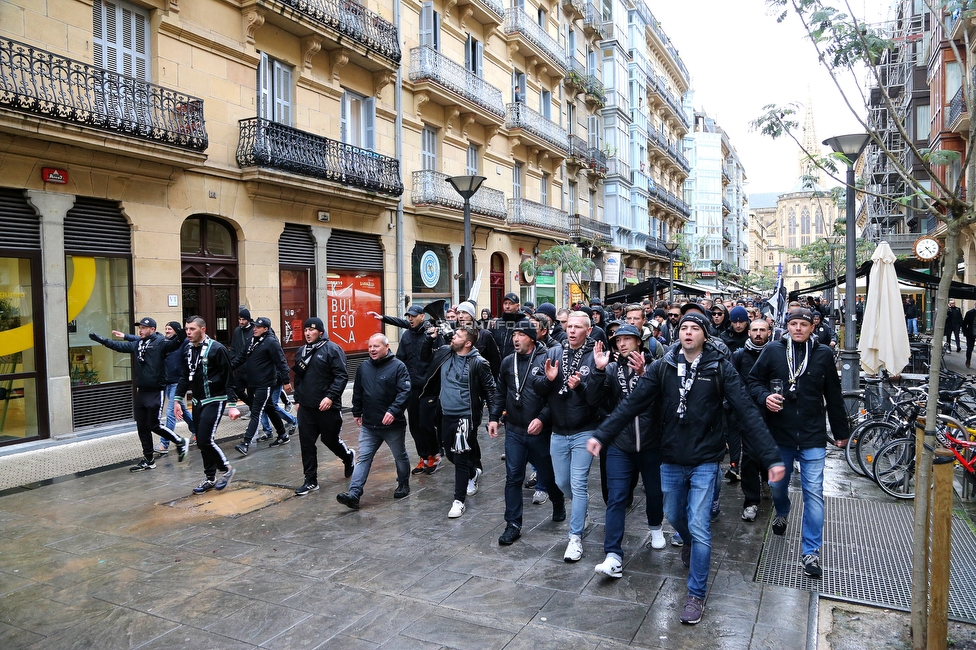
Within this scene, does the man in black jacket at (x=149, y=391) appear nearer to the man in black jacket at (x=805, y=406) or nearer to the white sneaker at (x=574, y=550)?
the white sneaker at (x=574, y=550)

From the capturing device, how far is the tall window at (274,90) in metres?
15.0

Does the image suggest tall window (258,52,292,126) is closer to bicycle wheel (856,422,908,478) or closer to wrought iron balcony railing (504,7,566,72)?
wrought iron balcony railing (504,7,566,72)

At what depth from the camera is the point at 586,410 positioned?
5.43 meters

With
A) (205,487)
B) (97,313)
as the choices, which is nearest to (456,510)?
(205,487)

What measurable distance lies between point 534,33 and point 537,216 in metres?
7.20

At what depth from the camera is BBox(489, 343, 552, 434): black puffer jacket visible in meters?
5.75

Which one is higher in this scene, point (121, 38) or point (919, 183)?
point (121, 38)

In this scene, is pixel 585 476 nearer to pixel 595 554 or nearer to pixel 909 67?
pixel 595 554

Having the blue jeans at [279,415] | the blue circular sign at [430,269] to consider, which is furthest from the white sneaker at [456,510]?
the blue circular sign at [430,269]

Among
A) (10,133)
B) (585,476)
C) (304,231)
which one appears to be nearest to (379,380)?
(585,476)

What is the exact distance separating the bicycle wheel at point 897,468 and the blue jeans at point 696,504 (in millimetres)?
3306

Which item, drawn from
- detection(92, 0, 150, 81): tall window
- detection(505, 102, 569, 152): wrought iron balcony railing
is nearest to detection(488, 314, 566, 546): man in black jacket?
detection(92, 0, 150, 81): tall window

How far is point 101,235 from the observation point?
11.6 meters

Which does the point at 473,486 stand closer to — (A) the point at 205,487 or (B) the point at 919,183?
(A) the point at 205,487
